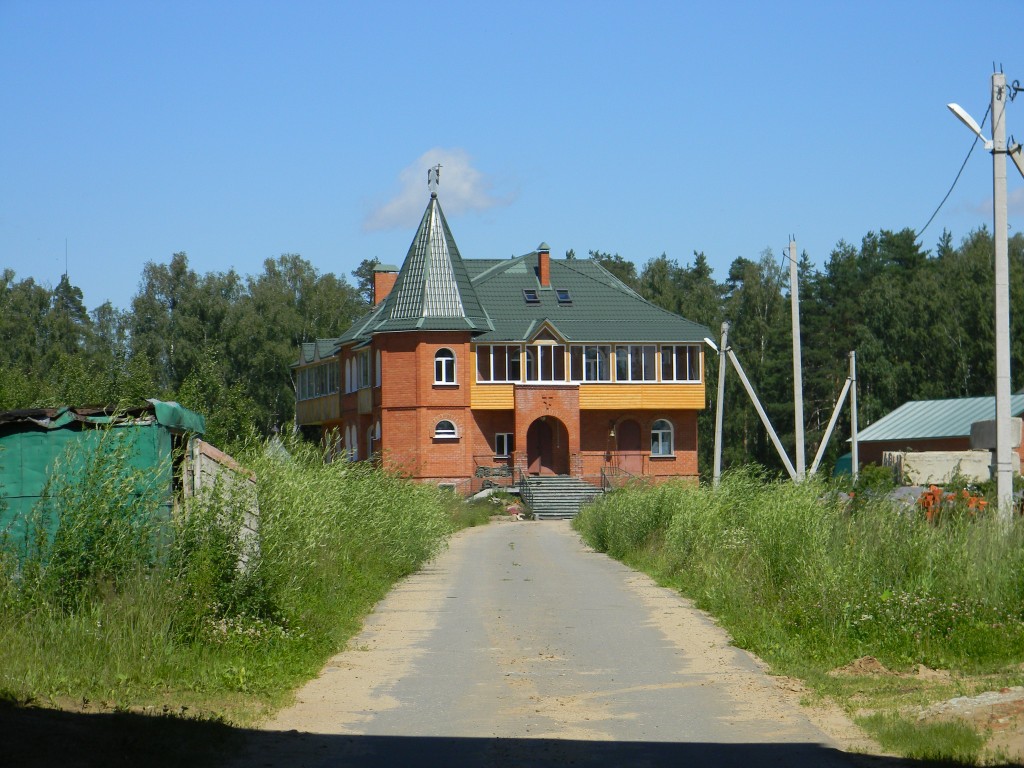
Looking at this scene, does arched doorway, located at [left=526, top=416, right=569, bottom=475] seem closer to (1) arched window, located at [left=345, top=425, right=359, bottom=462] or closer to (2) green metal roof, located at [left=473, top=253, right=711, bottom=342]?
(2) green metal roof, located at [left=473, top=253, right=711, bottom=342]

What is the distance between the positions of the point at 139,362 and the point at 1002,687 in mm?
25469

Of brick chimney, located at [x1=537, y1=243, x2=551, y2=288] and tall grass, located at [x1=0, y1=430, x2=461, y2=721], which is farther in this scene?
brick chimney, located at [x1=537, y1=243, x2=551, y2=288]

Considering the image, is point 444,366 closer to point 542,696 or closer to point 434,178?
point 434,178

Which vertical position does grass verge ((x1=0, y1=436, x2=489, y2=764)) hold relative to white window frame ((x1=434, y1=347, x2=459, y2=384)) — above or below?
below

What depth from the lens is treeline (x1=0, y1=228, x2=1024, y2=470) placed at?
223 ft

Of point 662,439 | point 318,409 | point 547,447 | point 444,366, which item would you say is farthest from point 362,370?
point 662,439

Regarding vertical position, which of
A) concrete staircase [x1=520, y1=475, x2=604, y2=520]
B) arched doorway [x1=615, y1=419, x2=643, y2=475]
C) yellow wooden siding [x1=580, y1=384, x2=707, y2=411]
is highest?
yellow wooden siding [x1=580, y1=384, x2=707, y2=411]

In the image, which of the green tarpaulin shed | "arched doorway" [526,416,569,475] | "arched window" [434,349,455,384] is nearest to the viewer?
the green tarpaulin shed

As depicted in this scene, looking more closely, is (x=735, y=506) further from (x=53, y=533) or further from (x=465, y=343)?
(x=465, y=343)

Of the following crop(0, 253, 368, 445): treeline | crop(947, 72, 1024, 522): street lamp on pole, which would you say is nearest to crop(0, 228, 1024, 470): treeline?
crop(0, 253, 368, 445): treeline

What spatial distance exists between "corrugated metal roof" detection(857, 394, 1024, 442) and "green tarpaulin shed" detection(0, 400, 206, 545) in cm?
4495

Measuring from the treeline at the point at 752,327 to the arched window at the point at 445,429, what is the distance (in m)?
12.0

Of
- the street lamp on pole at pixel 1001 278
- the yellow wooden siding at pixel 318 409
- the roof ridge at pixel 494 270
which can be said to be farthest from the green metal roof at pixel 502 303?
the street lamp on pole at pixel 1001 278

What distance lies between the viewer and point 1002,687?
9617mm
